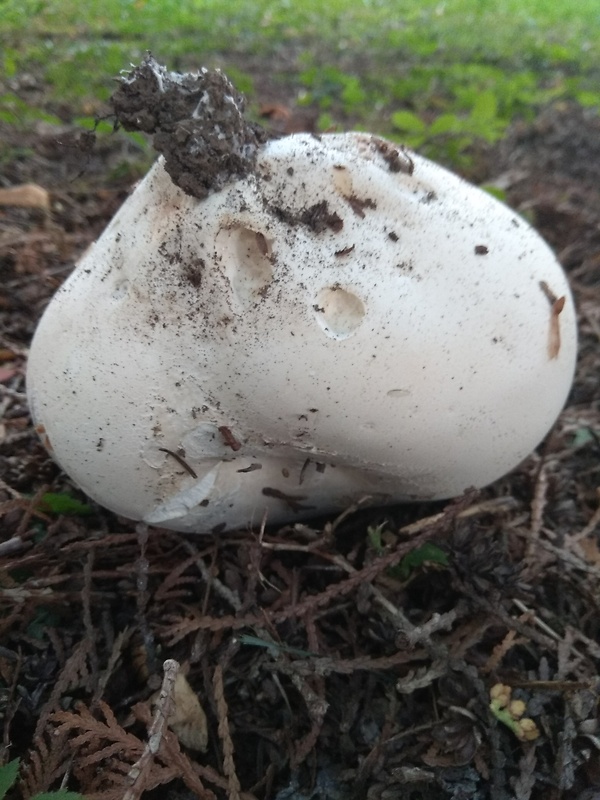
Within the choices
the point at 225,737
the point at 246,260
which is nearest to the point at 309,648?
the point at 225,737

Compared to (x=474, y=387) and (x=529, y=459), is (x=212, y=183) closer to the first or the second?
(x=474, y=387)

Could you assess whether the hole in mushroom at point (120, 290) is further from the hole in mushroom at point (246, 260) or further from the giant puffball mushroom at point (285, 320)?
the hole in mushroom at point (246, 260)

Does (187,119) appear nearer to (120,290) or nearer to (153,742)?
(120,290)

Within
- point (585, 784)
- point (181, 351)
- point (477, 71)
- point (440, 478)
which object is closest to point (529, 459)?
point (440, 478)

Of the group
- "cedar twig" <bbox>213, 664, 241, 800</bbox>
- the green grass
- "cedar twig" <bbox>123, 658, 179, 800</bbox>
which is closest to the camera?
"cedar twig" <bbox>123, 658, 179, 800</bbox>

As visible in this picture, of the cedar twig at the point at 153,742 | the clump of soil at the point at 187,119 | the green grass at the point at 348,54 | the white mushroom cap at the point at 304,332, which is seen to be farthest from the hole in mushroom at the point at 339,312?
the green grass at the point at 348,54

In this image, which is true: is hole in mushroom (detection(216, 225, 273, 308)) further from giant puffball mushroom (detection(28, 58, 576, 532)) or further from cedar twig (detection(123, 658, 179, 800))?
cedar twig (detection(123, 658, 179, 800))

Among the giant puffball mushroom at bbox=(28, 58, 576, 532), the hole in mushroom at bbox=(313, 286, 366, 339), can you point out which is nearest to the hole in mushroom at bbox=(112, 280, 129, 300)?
the giant puffball mushroom at bbox=(28, 58, 576, 532)
